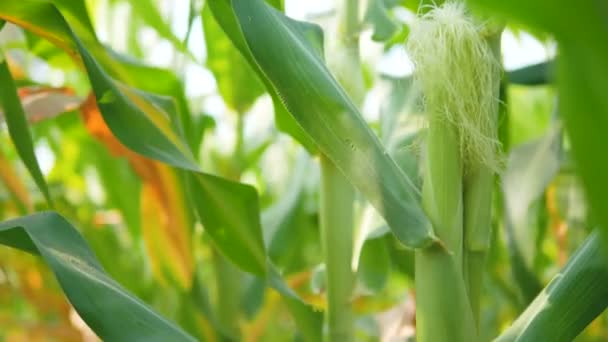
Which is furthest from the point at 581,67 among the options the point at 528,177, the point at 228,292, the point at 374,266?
the point at 228,292

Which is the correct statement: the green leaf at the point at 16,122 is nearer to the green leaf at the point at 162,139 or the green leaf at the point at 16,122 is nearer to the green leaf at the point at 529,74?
the green leaf at the point at 162,139

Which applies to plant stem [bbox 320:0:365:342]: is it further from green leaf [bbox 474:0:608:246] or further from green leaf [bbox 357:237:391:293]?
green leaf [bbox 474:0:608:246]

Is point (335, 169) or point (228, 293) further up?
point (335, 169)

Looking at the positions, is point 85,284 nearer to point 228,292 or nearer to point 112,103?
point 112,103

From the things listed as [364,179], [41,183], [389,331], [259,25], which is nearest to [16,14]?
[41,183]

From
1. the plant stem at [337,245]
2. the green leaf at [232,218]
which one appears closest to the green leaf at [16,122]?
the green leaf at [232,218]

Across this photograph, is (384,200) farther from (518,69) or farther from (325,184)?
(518,69)

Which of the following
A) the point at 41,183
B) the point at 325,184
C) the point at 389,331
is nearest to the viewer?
the point at 41,183
